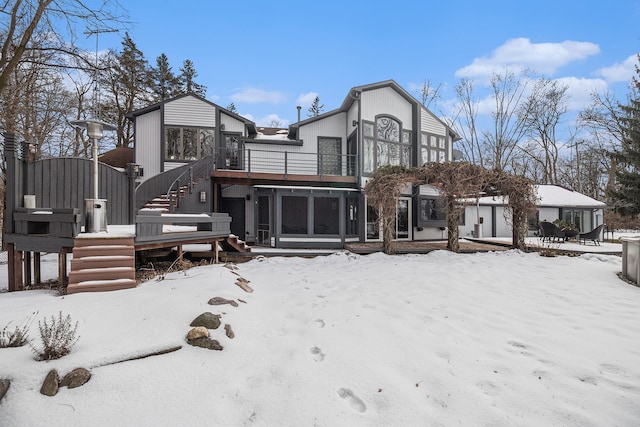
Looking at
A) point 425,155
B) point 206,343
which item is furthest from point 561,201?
point 206,343

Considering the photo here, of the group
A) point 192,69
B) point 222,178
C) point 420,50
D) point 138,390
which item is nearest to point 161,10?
point 222,178

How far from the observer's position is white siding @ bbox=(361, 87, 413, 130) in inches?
503

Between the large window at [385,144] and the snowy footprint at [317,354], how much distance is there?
1008 centimetres

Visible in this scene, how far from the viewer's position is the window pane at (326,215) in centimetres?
1199

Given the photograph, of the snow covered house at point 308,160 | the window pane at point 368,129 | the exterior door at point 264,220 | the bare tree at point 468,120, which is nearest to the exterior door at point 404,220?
the snow covered house at point 308,160

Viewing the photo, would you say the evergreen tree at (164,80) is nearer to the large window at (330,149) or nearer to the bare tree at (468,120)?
the large window at (330,149)

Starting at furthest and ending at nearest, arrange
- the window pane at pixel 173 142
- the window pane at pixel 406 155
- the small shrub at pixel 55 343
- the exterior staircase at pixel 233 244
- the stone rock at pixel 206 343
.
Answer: the window pane at pixel 406 155 < the window pane at pixel 173 142 < the exterior staircase at pixel 233 244 < the stone rock at pixel 206 343 < the small shrub at pixel 55 343

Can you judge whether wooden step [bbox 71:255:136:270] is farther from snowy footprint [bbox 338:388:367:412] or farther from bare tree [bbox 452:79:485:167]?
bare tree [bbox 452:79:485:167]

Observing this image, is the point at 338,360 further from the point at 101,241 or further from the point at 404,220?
the point at 404,220

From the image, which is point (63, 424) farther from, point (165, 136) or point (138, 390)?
point (165, 136)

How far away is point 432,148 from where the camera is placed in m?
14.4

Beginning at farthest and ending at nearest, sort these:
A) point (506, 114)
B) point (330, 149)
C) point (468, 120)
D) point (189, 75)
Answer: point (189, 75), point (468, 120), point (506, 114), point (330, 149)

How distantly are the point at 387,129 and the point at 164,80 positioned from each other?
21774 millimetres

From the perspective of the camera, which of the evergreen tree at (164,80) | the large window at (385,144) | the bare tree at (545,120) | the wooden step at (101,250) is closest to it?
the wooden step at (101,250)
